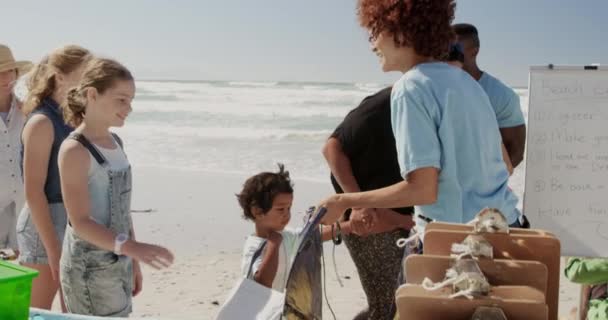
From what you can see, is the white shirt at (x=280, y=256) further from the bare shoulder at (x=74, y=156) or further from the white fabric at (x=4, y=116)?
the white fabric at (x=4, y=116)

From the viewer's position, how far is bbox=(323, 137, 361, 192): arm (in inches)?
115

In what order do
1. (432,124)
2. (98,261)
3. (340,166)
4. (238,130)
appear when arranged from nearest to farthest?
(432,124)
(98,261)
(340,166)
(238,130)

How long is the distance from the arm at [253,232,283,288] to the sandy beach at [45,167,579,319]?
204 centimetres

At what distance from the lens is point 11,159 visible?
A: 3.41 metres

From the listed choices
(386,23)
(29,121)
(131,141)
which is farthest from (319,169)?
(386,23)

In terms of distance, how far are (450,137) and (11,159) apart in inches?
92.6

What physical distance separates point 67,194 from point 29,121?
0.64 metres

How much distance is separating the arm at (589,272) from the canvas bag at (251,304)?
154 centimetres

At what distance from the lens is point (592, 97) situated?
3680mm

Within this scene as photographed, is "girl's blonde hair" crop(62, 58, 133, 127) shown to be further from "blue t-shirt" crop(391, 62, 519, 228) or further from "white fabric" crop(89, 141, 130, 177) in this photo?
"blue t-shirt" crop(391, 62, 519, 228)

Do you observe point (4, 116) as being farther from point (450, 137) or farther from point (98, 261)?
point (450, 137)

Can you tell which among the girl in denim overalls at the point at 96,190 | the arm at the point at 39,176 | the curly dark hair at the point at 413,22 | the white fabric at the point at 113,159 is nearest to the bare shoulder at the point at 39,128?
the arm at the point at 39,176

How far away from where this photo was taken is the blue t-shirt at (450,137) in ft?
6.12

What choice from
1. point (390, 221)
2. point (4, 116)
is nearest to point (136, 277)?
point (390, 221)
